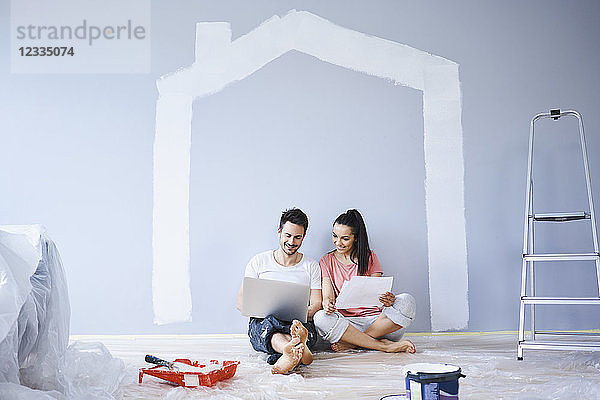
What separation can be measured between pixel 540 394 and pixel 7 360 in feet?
5.24

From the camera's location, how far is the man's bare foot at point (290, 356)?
7.44 feet

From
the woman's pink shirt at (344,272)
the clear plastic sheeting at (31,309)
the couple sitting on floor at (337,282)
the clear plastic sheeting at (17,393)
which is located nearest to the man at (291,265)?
the couple sitting on floor at (337,282)

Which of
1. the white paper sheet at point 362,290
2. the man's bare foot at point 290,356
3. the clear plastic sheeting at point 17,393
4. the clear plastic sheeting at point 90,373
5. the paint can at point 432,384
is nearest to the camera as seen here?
the paint can at point 432,384

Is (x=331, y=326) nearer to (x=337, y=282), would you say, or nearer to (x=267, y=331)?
(x=337, y=282)

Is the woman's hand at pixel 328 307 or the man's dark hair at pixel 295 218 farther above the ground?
the man's dark hair at pixel 295 218

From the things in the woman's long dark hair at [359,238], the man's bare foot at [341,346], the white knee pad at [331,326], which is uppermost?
the woman's long dark hair at [359,238]

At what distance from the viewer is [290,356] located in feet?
7.45

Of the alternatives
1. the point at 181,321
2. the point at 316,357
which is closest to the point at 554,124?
the point at 316,357

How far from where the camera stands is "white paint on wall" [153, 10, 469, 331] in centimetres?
338

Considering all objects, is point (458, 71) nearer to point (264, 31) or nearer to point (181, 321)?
point (264, 31)

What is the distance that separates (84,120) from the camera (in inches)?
138

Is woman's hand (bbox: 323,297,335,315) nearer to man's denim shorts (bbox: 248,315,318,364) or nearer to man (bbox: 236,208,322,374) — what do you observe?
man (bbox: 236,208,322,374)

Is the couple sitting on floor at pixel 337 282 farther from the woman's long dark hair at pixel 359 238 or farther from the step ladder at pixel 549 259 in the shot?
the step ladder at pixel 549 259

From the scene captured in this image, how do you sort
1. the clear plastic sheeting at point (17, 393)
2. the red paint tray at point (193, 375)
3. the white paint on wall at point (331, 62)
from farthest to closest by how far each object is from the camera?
the white paint on wall at point (331, 62)
the red paint tray at point (193, 375)
the clear plastic sheeting at point (17, 393)
